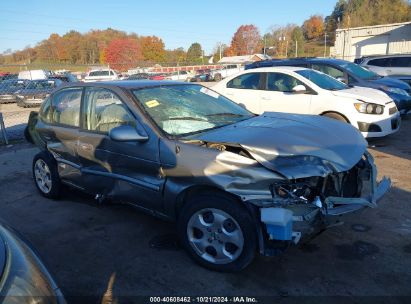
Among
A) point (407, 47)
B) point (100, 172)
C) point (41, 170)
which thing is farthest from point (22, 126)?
point (407, 47)

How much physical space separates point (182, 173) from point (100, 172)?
1245mm

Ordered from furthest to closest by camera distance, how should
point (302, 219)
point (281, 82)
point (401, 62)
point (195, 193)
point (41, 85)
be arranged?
point (41, 85) → point (401, 62) → point (281, 82) → point (195, 193) → point (302, 219)

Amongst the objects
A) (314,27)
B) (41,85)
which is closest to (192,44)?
(314,27)

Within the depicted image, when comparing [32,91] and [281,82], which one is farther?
[32,91]

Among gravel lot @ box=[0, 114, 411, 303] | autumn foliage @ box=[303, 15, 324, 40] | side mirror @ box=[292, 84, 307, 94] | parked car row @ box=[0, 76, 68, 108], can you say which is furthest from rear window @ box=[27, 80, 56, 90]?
autumn foliage @ box=[303, 15, 324, 40]

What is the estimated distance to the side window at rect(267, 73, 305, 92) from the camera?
24.9 feet

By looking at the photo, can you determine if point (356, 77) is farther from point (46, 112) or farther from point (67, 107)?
point (46, 112)

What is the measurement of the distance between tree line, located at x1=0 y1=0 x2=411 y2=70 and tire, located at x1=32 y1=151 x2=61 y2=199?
55853 mm

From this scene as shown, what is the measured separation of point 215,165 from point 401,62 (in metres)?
14.8

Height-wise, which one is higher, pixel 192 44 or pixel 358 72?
pixel 192 44

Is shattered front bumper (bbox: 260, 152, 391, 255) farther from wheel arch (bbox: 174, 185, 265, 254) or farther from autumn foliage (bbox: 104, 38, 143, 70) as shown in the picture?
autumn foliage (bbox: 104, 38, 143, 70)

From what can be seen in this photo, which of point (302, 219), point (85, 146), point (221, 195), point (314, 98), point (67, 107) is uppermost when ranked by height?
point (67, 107)

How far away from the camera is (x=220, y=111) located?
4.16m

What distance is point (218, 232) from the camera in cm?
310
